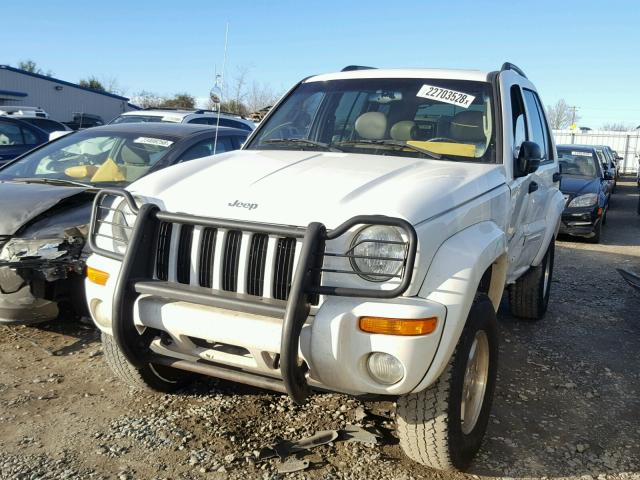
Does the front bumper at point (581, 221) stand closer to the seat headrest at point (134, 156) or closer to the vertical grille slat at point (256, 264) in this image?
the seat headrest at point (134, 156)

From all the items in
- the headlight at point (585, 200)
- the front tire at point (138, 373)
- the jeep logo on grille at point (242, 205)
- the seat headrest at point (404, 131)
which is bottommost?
the front tire at point (138, 373)

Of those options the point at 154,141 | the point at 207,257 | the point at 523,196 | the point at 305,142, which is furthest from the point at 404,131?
the point at 154,141

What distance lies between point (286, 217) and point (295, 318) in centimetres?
48

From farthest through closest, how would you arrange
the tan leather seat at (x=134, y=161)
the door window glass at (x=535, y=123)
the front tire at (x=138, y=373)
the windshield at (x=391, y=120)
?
the tan leather seat at (x=134, y=161) → the door window glass at (x=535, y=123) → the windshield at (x=391, y=120) → the front tire at (x=138, y=373)

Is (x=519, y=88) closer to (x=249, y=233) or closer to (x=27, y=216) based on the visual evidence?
(x=249, y=233)

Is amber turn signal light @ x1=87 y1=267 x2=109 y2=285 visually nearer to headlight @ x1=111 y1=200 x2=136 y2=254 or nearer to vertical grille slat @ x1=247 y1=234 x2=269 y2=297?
headlight @ x1=111 y1=200 x2=136 y2=254

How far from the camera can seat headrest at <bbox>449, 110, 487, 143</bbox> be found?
371cm

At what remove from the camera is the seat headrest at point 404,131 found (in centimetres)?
378

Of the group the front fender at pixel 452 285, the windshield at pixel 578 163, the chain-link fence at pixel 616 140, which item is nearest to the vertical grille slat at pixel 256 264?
the front fender at pixel 452 285

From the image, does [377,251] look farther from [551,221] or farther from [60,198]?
[551,221]

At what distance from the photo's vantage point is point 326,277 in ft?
8.47

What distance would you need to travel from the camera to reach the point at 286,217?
8.64ft

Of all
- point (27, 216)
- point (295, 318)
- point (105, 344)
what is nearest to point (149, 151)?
point (27, 216)

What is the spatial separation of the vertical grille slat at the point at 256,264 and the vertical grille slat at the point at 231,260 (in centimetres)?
6
